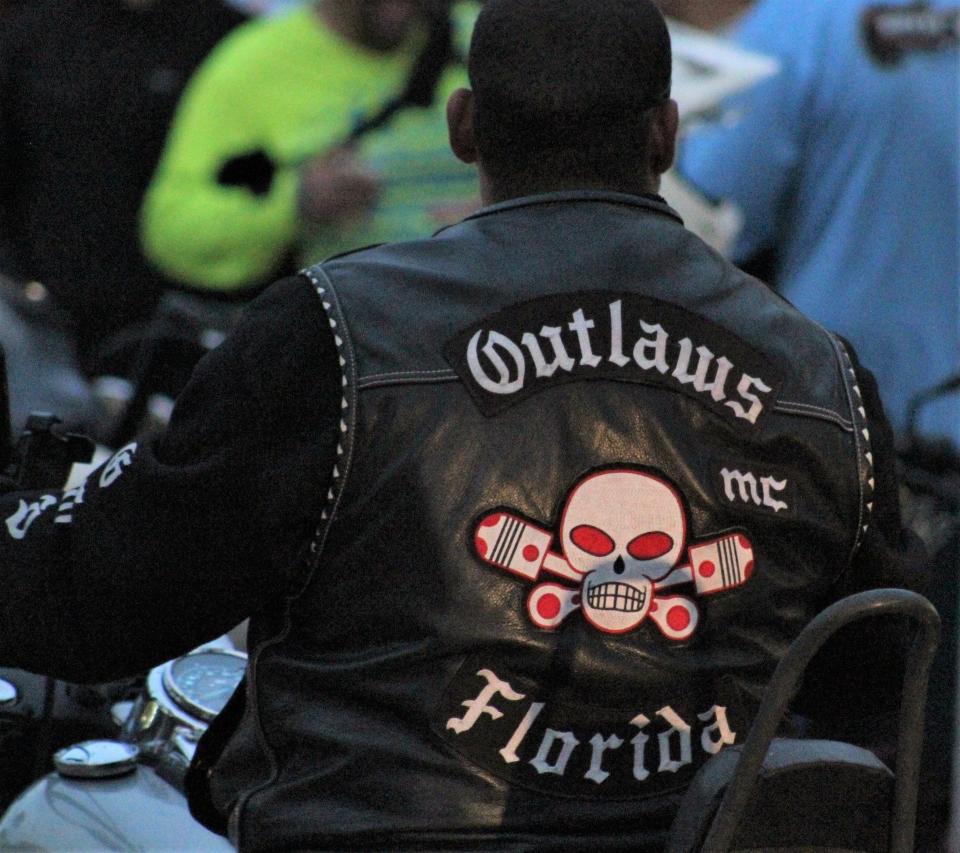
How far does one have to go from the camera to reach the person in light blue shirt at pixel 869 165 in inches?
181

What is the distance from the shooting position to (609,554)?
190cm

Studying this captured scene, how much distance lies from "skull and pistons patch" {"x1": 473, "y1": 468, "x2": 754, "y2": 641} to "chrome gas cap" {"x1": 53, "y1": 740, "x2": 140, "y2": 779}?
0.48 metres

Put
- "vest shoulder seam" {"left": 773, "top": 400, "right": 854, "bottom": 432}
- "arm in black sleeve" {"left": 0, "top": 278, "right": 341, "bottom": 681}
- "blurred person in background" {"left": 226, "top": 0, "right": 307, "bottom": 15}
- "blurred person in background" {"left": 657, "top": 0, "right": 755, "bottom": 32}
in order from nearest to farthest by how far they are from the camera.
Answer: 1. "arm in black sleeve" {"left": 0, "top": 278, "right": 341, "bottom": 681}
2. "vest shoulder seam" {"left": 773, "top": 400, "right": 854, "bottom": 432}
3. "blurred person in background" {"left": 657, "top": 0, "right": 755, "bottom": 32}
4. "blurred person in background" {"left": 226, "top": 0, "right": 307, "bottom": 15}

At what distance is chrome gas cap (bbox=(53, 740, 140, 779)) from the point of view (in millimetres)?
2070

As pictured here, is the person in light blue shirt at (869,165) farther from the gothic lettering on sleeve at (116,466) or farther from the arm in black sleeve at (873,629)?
the gothic lettering on sleeve at (116,466)

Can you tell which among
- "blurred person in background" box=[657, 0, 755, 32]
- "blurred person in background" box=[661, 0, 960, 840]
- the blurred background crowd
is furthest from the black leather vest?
"blurred person in background" box=[657, 0, 755, 32]

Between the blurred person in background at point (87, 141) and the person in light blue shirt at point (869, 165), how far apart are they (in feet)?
4.29

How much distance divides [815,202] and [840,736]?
258 centimetres

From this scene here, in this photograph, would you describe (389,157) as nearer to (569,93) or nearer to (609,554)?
(569,93)

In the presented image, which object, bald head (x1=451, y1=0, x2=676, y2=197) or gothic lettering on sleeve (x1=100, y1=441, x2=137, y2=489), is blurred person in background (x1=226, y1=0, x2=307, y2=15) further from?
gothic lettering on sleeve (x1=100, y1=441, x2=137, y2=489)

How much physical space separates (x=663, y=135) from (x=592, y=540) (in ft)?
1.57

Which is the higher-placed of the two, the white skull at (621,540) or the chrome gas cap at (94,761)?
the white skull at (621,540)

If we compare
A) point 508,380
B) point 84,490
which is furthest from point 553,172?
point 84,490

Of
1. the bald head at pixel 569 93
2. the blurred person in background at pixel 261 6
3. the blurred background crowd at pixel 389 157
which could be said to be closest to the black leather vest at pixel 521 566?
the bald head at pixel 569 93
